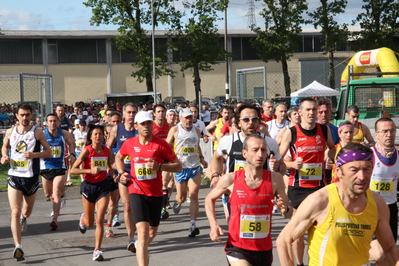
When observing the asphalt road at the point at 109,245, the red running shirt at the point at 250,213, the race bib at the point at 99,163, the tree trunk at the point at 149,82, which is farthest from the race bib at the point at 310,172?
the tree trunk at the point at 149,82

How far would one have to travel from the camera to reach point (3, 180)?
16.3 meters

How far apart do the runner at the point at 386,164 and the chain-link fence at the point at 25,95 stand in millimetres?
8609

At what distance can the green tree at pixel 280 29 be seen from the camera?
34.4 m

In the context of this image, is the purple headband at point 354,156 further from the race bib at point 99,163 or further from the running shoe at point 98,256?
the race bib at point 99,163

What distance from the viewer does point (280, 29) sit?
35188 mm

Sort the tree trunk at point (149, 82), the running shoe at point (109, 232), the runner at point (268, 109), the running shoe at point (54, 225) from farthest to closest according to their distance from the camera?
the tree trunk at point (149, 82) < the runner at point (268, 109) < the running shoe at point (54, 225) < the running shoe at point (109, 232)

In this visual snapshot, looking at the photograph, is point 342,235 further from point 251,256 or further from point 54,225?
point 54,225

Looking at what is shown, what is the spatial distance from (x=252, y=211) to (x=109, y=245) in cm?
419

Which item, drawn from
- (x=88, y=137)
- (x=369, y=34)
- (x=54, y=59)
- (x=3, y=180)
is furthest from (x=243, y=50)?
(x=88, y=137)

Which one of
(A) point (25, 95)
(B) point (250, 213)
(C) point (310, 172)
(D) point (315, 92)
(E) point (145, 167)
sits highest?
(D) point (315, 92)

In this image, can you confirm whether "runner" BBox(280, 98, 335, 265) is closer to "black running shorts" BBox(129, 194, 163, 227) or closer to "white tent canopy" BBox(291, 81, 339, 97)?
"black running shorts" BBox(129, 194, 163, 227)

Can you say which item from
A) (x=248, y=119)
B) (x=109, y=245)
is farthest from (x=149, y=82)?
(x=248, y=119)

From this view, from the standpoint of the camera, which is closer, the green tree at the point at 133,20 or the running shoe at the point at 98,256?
the running shoe at the point at 98,256

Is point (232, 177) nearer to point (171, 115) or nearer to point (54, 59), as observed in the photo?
point (171, 115)
